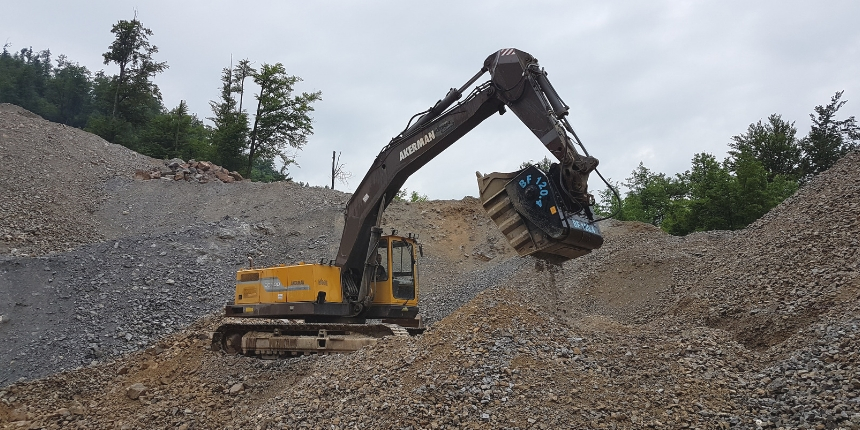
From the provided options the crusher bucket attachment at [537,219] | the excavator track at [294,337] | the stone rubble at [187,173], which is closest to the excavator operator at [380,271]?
the excavator track at [294,337]

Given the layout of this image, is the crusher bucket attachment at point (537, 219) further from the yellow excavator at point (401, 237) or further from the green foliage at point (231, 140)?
the green foliage at point (231, 140)

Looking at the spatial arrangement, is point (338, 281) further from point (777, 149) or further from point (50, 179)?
point (777, 149)

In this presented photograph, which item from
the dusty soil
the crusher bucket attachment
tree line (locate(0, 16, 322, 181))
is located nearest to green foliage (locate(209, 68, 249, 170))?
tree line (locate(0, 16, 322, 181))

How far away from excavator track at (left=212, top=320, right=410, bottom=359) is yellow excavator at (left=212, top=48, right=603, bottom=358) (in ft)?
0.06

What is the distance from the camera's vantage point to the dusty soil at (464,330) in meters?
5.90

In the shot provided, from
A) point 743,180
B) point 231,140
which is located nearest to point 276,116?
point 231,140

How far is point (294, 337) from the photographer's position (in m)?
9.44

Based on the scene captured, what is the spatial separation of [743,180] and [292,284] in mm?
A: 19727

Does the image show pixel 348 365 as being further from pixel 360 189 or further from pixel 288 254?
pixel 288 254

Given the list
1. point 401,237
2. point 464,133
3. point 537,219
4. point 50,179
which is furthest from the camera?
point 50,179

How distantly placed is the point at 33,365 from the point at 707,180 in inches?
958

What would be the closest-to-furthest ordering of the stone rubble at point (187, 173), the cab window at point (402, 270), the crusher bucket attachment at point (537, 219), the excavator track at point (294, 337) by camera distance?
the crusher bucket attachment at point (537, 219)
the excavator track at point (294, 337)
the cab window at point (402, 270)
the stone rubble at point (187, 173)

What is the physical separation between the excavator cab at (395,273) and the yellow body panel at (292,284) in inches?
26.6

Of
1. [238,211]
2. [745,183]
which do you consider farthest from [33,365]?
[745,183]
